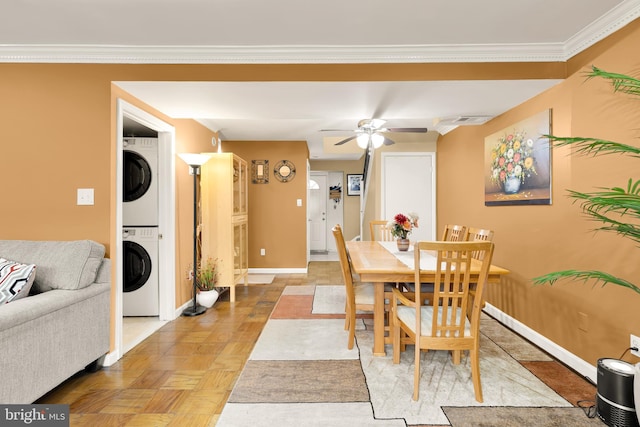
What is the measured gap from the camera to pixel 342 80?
101 inches

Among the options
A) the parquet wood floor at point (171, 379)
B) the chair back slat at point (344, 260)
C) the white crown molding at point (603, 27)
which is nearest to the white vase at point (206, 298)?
the parquet wood floor at point (171, 379)

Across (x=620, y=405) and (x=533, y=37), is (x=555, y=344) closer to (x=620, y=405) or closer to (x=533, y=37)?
(x=620, y=405)

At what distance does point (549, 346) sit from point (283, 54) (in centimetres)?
298

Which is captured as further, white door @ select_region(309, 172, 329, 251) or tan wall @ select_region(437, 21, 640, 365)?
white door @ select_region(309, 172, 329, 251)

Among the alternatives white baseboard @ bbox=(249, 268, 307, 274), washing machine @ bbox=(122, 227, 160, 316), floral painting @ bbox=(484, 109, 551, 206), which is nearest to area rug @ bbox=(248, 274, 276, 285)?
white baseboard @ bbox=(249, 268, 307, 274)

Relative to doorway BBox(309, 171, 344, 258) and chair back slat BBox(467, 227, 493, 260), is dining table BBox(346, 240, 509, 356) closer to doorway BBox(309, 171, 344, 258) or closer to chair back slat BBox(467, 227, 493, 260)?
chair back slat BBox(467, 227, 493, 260)

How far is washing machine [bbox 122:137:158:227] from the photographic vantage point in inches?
137

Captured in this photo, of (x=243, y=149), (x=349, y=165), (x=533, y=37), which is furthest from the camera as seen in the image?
(x=349, y=165)

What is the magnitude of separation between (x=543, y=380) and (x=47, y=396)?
3068 millimetres

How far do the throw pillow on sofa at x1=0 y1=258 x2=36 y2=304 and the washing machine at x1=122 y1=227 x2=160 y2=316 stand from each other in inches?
54.2

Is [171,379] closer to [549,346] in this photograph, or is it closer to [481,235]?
[481,235]

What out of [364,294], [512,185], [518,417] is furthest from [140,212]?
[512,185]

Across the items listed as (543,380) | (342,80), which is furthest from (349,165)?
(543,380)

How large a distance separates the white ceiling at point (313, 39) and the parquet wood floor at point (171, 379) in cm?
204
